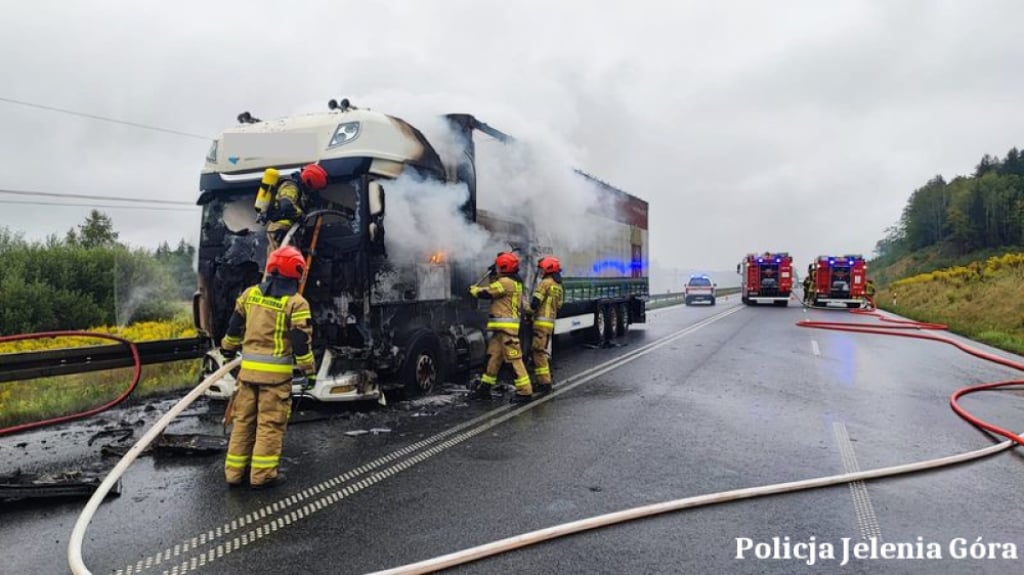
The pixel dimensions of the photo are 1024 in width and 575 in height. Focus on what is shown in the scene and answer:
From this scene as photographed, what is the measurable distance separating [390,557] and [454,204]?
5058 millimetres

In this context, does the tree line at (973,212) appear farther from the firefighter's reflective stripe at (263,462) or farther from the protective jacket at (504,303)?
the firefighter's reflective stripe at (263,462)

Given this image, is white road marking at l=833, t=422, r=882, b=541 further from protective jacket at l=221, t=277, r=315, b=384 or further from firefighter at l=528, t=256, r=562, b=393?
protective jacket at l=221, t=277, r=315, b=384

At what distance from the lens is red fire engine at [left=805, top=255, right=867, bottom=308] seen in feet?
92.7

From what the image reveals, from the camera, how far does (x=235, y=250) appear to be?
671 centimetres

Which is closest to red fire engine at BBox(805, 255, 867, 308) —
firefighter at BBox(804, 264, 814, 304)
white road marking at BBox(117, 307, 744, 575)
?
firefighter at BBox(804, 264, 814, 304)

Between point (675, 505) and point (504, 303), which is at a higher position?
point (504, 303)

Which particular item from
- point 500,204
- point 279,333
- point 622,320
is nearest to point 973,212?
point 622,320

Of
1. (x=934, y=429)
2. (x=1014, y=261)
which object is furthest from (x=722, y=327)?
(x=1014, y=261)

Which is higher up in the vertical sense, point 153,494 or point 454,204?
point 454,204

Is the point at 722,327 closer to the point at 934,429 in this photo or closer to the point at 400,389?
the point at 934,429

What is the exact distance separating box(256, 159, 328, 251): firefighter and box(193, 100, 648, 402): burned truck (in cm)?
16

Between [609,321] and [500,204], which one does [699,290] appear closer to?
[609,321]

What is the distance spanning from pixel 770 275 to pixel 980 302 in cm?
932

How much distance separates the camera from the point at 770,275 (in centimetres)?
3133
